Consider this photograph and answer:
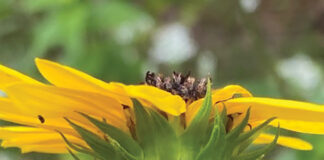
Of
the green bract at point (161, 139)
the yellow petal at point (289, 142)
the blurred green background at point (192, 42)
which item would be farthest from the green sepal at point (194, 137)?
the blurred green background at point (192, 42)

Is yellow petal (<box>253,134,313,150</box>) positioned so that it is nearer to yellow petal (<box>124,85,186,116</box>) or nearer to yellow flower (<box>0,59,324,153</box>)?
yellow flower (<box>0,59,324,153</box>)

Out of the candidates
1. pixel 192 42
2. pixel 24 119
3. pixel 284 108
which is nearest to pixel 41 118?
pixel 24 119

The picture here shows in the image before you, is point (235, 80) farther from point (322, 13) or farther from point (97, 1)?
point (97, 1)

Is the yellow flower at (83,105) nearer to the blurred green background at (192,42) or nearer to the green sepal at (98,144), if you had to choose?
the green sepal at (98,144)

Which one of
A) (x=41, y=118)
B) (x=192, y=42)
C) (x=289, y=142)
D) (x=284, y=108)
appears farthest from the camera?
(x=192, y=42)

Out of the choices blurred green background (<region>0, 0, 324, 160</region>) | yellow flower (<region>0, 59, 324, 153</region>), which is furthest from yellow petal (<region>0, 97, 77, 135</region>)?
blurred green background (<region>0, 0, 324, 160</region>)

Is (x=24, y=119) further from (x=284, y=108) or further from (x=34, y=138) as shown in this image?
(x=284, y=108)
